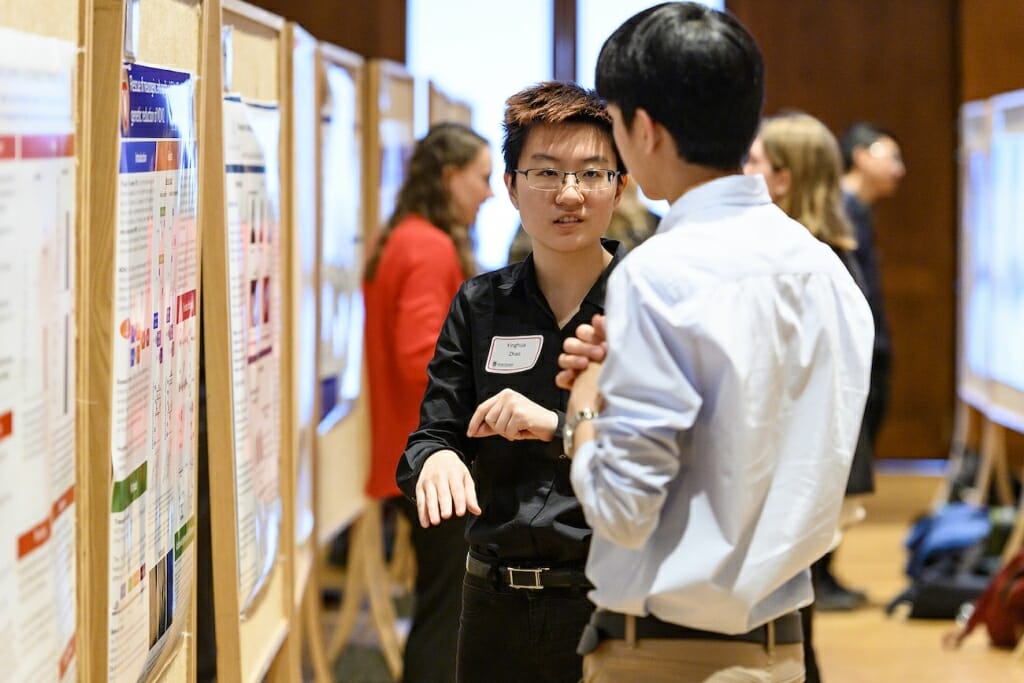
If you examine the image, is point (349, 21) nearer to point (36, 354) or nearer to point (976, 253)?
point (976, 253)

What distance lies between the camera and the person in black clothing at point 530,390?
2.04 meters

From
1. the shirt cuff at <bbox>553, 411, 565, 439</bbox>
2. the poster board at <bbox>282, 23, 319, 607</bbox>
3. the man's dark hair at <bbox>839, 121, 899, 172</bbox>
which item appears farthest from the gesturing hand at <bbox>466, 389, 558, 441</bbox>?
the man's dark hair at <bbox>839, 121, 899, 172</bbox>

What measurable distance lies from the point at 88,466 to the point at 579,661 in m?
0.79

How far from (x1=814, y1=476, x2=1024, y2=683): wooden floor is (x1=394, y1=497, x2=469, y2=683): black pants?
1735 millimetres

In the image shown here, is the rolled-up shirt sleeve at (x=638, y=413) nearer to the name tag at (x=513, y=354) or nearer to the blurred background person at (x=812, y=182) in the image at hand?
the name tag at (x=513, y=354)

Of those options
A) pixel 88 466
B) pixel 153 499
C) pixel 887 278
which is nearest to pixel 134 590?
pixel 153 499

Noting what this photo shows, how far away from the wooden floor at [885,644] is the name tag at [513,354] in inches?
120

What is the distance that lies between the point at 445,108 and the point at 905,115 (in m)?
2.98

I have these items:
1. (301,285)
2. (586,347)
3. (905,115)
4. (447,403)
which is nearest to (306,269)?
(301,285)

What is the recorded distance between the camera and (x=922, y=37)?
7898 mm

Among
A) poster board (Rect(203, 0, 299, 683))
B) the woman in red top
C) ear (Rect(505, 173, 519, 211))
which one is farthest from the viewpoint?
the woman in red top

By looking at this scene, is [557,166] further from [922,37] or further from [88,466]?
[922,37]

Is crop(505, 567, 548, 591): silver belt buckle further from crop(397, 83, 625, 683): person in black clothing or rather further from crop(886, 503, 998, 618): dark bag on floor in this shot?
crop(886, 503, 998, 618): dark bag on floor

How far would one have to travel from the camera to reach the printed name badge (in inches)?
81.2
